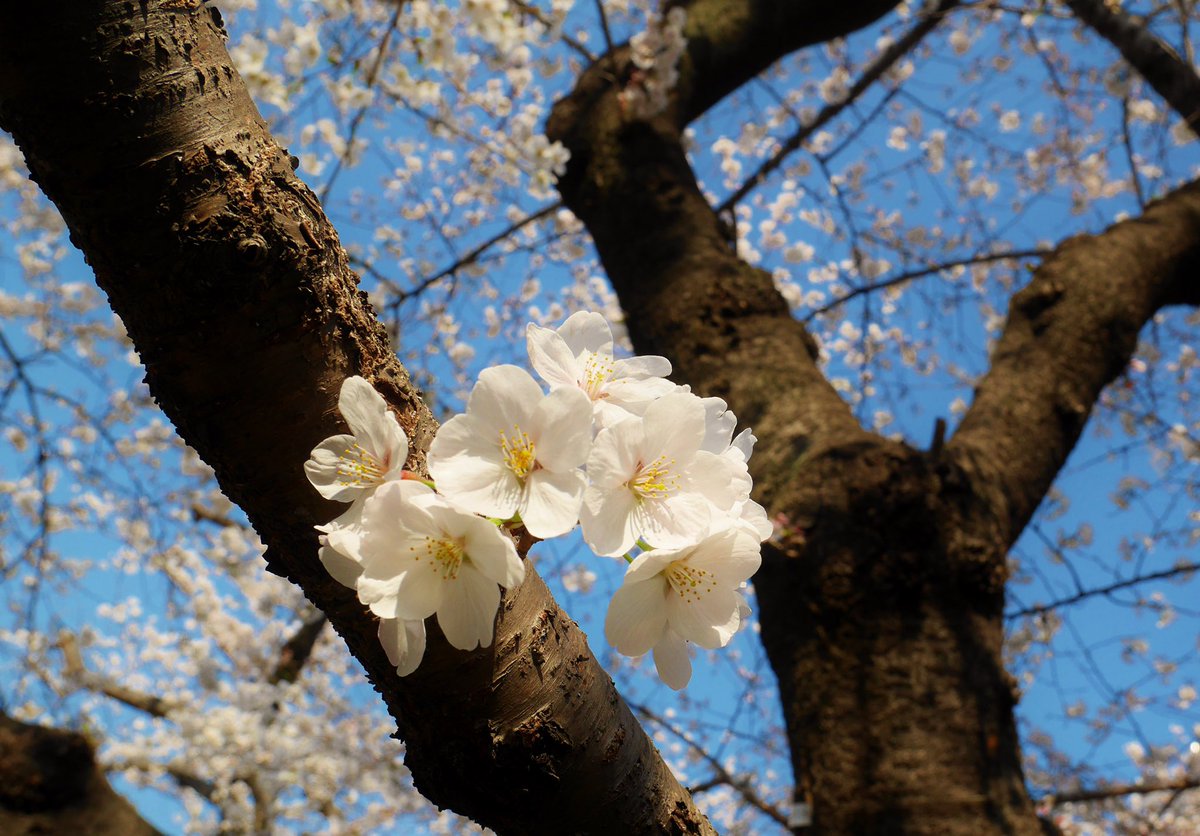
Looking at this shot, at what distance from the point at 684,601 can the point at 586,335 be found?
304 mm

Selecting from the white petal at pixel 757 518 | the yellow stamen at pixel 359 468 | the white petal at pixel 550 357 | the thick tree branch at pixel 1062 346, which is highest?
the thick tree branch at pixel 1062 346

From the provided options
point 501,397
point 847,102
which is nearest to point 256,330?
point 501,397

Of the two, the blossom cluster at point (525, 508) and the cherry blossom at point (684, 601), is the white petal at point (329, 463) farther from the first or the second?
the cherry blossom at point (684, 601)

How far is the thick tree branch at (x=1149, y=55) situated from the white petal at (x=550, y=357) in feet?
12.0

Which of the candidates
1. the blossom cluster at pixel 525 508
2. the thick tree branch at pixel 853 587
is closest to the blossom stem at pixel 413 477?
the blossom cluster at pixel 525 508

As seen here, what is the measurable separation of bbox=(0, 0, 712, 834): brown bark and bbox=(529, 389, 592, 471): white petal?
0.17 m

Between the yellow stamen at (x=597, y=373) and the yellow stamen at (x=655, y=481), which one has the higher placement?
the yellow stamen at (x=597, y=373)

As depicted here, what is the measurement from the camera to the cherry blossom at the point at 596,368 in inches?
32.4

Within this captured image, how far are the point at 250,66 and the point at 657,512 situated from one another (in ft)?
9.92

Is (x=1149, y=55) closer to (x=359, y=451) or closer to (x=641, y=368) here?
(x=641, y=368)

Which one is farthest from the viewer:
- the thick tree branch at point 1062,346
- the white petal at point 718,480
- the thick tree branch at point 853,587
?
the thick tree branch at point 1062,346

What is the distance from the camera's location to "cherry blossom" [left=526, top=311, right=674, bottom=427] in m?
0.82

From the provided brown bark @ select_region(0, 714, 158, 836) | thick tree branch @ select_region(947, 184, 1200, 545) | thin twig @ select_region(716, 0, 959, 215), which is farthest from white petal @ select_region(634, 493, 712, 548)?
thin twig @ select_region(716, 0, 959, 215)

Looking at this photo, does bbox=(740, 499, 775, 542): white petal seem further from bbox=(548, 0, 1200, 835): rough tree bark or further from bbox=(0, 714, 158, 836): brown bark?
bbox=(0, 714, 158, 836): brown bark
